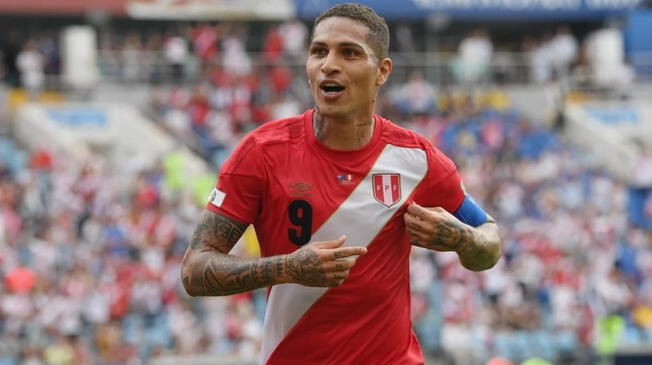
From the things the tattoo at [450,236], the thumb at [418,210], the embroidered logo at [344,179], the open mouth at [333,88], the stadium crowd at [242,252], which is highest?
the open mouth at [333,88]

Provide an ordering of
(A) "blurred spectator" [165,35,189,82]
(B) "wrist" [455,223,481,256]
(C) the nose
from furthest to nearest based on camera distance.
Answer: (A) "blurred spectator" [165,35,189,82] → (B) "wrist" [455,223,481,256] → (C) the nose

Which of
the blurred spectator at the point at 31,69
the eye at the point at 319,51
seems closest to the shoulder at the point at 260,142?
the eye at the point at 319,51

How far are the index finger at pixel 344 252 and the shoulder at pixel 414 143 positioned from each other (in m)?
0.66

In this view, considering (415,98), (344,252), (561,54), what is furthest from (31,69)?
(344,252)

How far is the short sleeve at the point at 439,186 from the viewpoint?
5082 mm

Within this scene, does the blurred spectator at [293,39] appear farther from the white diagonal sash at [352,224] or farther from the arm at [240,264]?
the arm at [240,264]

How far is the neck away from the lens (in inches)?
195

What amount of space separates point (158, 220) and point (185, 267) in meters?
13.3

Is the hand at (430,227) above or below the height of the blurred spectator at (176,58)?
below

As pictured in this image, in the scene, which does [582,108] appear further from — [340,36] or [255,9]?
[340,36]

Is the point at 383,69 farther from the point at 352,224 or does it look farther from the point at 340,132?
the point at 352,224

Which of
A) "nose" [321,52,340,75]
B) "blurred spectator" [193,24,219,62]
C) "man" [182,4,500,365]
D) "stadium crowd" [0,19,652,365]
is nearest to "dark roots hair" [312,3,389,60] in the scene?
"man" [182,4,500,365]

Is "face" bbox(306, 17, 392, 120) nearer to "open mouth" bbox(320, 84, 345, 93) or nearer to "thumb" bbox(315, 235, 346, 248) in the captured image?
"open mouth" bbox(320, 84, 345, 93)

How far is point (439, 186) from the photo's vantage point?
5.12m
